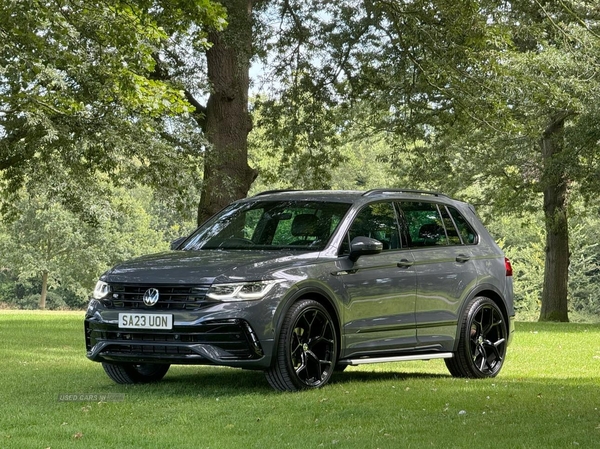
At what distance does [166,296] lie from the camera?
9484 millimetres

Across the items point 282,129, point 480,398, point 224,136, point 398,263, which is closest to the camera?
point 480,398

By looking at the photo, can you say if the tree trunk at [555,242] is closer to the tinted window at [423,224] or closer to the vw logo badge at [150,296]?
the tinted window at [423,224]

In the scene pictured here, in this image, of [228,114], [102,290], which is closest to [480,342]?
[102,290]

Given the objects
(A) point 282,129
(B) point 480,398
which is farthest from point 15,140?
(B) point 480,398

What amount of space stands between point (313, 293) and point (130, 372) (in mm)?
2021

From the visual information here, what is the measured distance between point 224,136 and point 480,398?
14.3 meters

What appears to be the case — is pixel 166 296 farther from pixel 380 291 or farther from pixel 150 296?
pixel 380 291

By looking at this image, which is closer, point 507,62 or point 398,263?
point 398,263

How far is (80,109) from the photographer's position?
817 inches

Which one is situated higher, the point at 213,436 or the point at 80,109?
the point at 80,109

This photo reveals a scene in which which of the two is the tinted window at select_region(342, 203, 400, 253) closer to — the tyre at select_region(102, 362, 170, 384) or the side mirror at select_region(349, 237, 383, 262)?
the side mirror at select_region(349, 237, 383, 262)

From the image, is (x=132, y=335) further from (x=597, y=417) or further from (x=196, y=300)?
(x=597, y=417)

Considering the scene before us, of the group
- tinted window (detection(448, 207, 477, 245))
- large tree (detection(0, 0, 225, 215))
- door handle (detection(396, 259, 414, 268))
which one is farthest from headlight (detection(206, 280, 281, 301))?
large tree (detection(0, 0, 225, 215))

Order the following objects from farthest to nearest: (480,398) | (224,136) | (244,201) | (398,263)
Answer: (224,136), (244,201), (398,263), (480,398)
